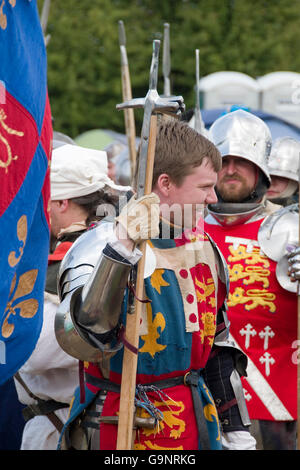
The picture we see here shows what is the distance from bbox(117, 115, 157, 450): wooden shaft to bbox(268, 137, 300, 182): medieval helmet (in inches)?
128

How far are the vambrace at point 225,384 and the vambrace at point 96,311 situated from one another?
65 cm

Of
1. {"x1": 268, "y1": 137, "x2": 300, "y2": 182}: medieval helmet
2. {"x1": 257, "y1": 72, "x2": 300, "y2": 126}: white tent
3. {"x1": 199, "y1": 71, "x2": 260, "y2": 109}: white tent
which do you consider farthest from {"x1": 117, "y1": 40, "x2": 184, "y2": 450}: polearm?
{"x1": 199, "y1": 71, "x2": 260, "y2": 109}: white tent

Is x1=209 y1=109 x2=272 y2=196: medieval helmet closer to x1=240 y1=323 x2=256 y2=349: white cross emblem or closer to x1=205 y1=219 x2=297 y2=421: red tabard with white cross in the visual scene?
x1=205 y1=219 x2=297 y2=421: red tabard with white cross

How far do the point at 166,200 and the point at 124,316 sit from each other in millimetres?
470

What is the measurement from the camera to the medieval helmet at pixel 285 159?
20.2 feet

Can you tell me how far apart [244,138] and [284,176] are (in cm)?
102

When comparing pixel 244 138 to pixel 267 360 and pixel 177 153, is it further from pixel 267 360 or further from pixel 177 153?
pixel 177 153

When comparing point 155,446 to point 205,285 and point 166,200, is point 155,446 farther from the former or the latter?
point 166,200

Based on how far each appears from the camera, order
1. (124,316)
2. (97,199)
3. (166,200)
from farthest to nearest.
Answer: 1. (97,199)
2. (166,200)
3. (124,316)

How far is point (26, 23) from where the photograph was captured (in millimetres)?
2709

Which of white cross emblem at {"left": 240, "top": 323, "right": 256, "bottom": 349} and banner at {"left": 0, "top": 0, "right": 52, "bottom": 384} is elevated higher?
banner at {"left": 0, "top": 0, "right": 52, "bottom": 384}

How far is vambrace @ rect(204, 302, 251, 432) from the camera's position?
3.43m

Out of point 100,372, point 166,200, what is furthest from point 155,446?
point 166,200
